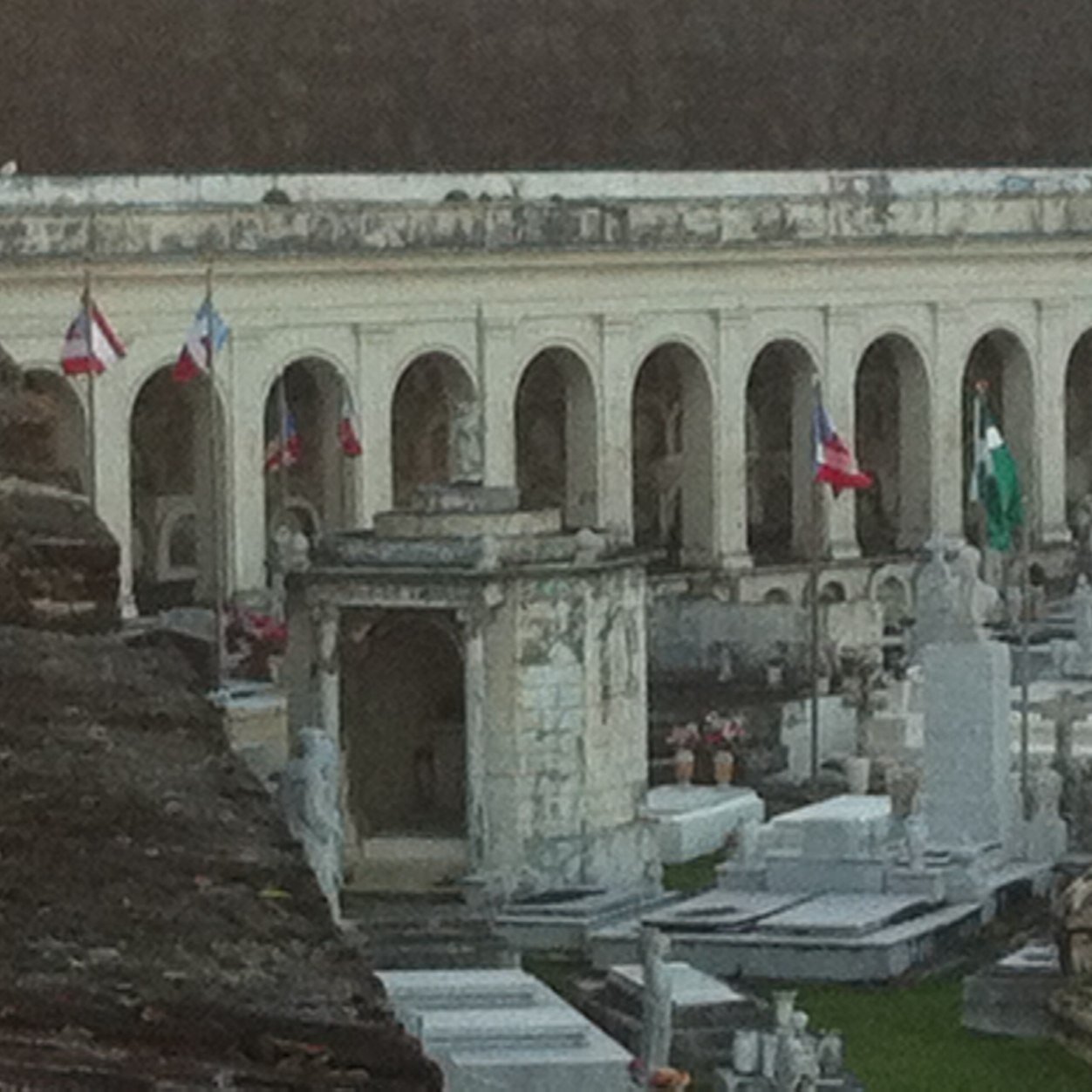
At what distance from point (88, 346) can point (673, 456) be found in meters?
15.5

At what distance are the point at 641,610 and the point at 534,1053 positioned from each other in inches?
398

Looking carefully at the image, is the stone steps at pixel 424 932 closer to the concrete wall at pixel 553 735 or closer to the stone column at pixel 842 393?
the concrete wall at pixel 553 735

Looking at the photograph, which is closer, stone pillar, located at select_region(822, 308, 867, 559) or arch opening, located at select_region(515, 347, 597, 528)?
arch opening, located at select_region(515, 347, 597, 528)

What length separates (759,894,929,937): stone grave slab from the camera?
2894 centimetres

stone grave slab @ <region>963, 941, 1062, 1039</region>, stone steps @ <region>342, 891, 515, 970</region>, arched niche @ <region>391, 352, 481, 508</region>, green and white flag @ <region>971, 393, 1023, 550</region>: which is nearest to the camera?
stone grave slab @ <region>963, 941, 1062, 1039</region>

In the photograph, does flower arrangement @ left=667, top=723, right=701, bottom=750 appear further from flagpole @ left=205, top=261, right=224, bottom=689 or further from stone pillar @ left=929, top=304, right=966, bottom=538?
stone pillar @ left=929, top=304, right=966, bottom=538

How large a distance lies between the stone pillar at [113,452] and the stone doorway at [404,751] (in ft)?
46.0

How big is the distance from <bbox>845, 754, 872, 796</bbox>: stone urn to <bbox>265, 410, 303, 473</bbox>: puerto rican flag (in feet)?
33.1

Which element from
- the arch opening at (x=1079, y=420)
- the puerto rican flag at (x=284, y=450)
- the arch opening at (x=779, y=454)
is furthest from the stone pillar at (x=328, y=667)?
the arch opening at (x=1079, y=420)

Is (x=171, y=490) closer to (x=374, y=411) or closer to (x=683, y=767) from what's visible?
(x=374, y=411)

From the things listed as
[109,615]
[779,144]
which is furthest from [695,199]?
[109,615]

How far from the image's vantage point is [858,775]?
3559cm

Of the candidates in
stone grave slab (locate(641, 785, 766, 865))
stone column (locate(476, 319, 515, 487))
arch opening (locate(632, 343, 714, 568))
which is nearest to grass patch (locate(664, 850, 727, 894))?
stone grave slab (locate(641, 785, 766, 865))

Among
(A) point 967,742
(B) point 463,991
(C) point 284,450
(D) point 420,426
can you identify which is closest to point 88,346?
(C) point 284,450
